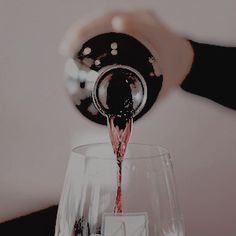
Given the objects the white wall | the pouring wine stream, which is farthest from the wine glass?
the white wall

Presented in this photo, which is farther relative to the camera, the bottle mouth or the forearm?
the forearm

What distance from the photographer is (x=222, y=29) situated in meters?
0.72

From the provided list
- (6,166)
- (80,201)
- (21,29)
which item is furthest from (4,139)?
(80,201)

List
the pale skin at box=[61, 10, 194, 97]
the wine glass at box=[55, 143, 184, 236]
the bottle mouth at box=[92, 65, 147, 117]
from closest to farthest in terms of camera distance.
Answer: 1. the wine glass at box=[55, 143, 184, 236]
2. the bottle mouth at box=[92, 65, 147, 117]
3. the pale skin at box=[61, 10, 194, 97]

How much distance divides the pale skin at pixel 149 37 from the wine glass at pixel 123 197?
0.30 m

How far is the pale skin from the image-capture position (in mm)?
676

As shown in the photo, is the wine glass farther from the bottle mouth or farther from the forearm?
the forearm

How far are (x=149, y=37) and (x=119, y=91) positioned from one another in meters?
0.16

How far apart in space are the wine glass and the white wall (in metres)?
0.27

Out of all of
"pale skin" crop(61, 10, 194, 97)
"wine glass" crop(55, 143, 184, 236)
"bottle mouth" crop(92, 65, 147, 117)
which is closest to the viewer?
"wine glass" crop(55, 143, 184, 236)

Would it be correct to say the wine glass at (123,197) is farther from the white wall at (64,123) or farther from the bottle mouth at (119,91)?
the white wall at (64,123)

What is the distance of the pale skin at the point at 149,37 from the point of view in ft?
2.22

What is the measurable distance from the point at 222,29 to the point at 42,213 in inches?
15.0

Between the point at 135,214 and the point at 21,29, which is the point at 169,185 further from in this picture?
the point at 21,29
